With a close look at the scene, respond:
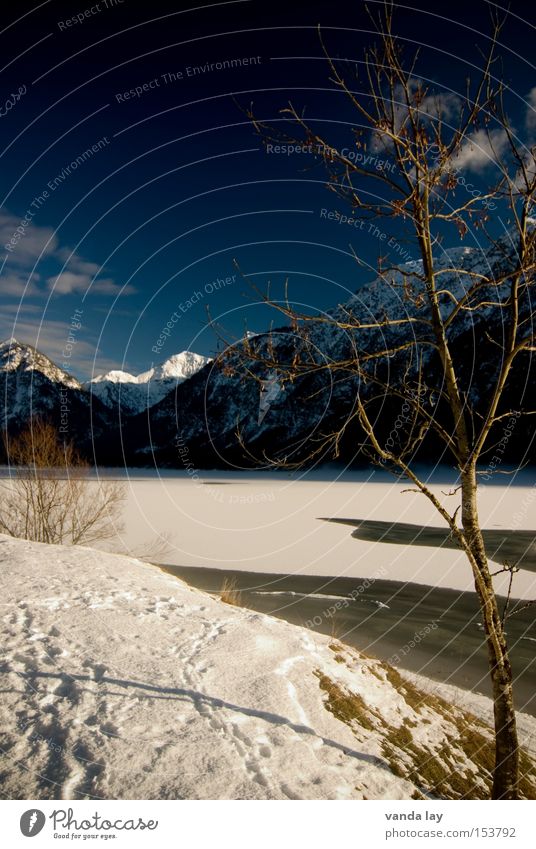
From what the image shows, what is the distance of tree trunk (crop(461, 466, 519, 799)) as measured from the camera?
4082 mm

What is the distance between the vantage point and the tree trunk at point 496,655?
161 inches

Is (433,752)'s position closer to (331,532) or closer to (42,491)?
(42,491)

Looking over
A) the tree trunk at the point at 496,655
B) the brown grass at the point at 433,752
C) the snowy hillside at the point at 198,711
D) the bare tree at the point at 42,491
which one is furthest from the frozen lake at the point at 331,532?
the tree trunk at the point at 496,655

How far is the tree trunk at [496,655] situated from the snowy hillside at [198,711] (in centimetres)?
115

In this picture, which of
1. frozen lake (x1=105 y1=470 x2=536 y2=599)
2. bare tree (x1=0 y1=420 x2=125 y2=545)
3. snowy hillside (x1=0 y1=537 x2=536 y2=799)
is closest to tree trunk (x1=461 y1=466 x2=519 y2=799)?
snowy hillside (x1=0 y1=537 x2=536 y2=799)

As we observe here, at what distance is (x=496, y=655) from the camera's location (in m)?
4.22

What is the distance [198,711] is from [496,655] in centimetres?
330

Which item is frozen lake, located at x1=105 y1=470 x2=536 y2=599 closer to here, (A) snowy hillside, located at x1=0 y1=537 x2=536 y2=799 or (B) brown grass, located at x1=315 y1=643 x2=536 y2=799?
(A) snowy hillside, located at x1=0 y1=537 x2=536 y2=799

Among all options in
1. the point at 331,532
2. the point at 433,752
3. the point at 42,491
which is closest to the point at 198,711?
the point at 433,752

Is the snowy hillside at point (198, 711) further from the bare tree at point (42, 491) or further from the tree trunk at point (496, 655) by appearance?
the bare tree at point (42, 491)

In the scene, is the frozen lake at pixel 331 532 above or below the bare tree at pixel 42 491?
below

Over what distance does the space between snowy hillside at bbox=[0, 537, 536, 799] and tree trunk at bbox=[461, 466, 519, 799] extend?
1.15 m

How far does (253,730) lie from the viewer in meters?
5.09
